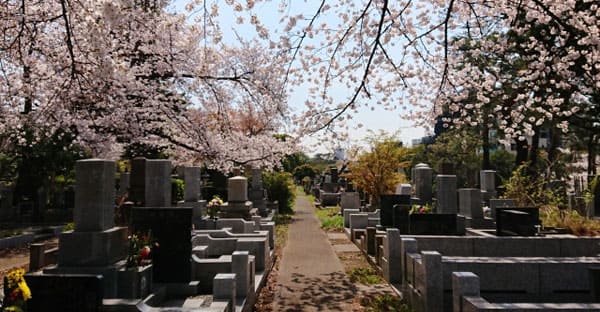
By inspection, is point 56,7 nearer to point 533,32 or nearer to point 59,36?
point 59,36

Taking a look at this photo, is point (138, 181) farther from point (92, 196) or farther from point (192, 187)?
point (92, 196)

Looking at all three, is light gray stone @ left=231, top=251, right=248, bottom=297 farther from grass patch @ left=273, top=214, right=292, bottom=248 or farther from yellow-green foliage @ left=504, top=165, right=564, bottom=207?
yellow-green foliage @ left=504, top=165, right=564, bottom=207

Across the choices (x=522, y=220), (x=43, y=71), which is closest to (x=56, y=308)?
(x=43, y=71)

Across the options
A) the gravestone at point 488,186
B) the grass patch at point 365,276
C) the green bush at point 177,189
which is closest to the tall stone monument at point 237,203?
the green bush at point 177,189

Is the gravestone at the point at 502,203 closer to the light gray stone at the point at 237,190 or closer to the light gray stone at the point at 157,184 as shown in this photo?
the light gray stone at the point at 237,190

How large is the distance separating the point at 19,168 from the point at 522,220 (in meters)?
21.1

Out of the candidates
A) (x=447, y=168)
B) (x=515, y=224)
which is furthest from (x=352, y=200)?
(x=515, y=224)

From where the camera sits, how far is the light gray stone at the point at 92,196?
6195 millimetres

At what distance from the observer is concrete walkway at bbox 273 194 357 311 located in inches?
288

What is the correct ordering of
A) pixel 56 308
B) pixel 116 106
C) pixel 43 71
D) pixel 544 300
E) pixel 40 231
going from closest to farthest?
pixel 56 308 → pixel 544 300 → pixel 43 71 → pixel 116 106 → pixel 40 231

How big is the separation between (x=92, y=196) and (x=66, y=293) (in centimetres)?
202

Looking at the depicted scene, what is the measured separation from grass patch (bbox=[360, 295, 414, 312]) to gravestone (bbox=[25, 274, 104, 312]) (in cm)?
447

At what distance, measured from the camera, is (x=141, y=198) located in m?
10.3

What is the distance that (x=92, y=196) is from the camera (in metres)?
6.21
